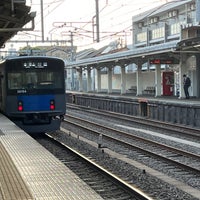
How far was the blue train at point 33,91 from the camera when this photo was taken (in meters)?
15.0

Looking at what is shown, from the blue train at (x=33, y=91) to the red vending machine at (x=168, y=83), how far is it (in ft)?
76.0

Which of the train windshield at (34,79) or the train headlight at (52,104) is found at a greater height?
the train windshield at (34,79)

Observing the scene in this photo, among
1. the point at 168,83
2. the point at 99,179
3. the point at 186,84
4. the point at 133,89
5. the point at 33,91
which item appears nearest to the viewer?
the point at 99,179

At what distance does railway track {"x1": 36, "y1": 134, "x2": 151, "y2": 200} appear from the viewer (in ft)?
24.4

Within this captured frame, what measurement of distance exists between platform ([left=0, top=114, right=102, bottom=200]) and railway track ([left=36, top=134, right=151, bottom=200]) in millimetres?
672

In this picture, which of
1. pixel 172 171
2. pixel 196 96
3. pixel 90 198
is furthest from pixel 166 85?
pixel 90 198

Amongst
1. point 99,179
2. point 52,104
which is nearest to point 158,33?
point 52,104

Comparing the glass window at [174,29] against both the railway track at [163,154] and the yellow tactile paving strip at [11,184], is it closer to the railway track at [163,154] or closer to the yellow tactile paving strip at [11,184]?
the railway track at [163,154]

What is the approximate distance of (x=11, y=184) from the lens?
21.0 ft

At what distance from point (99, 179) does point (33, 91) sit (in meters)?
6.84

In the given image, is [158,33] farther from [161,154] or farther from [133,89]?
[161,154]

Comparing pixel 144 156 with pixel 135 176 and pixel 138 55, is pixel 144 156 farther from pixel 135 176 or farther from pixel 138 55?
pixel 138 55

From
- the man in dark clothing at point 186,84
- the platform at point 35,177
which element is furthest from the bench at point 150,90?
the platform at point 35,177

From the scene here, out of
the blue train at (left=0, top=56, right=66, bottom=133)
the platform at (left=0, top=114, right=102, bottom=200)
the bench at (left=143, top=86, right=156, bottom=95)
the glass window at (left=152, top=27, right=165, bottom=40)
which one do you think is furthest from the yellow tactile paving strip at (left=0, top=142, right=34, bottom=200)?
the glass window at (left=152, top=27, right=165, bottom=40)
